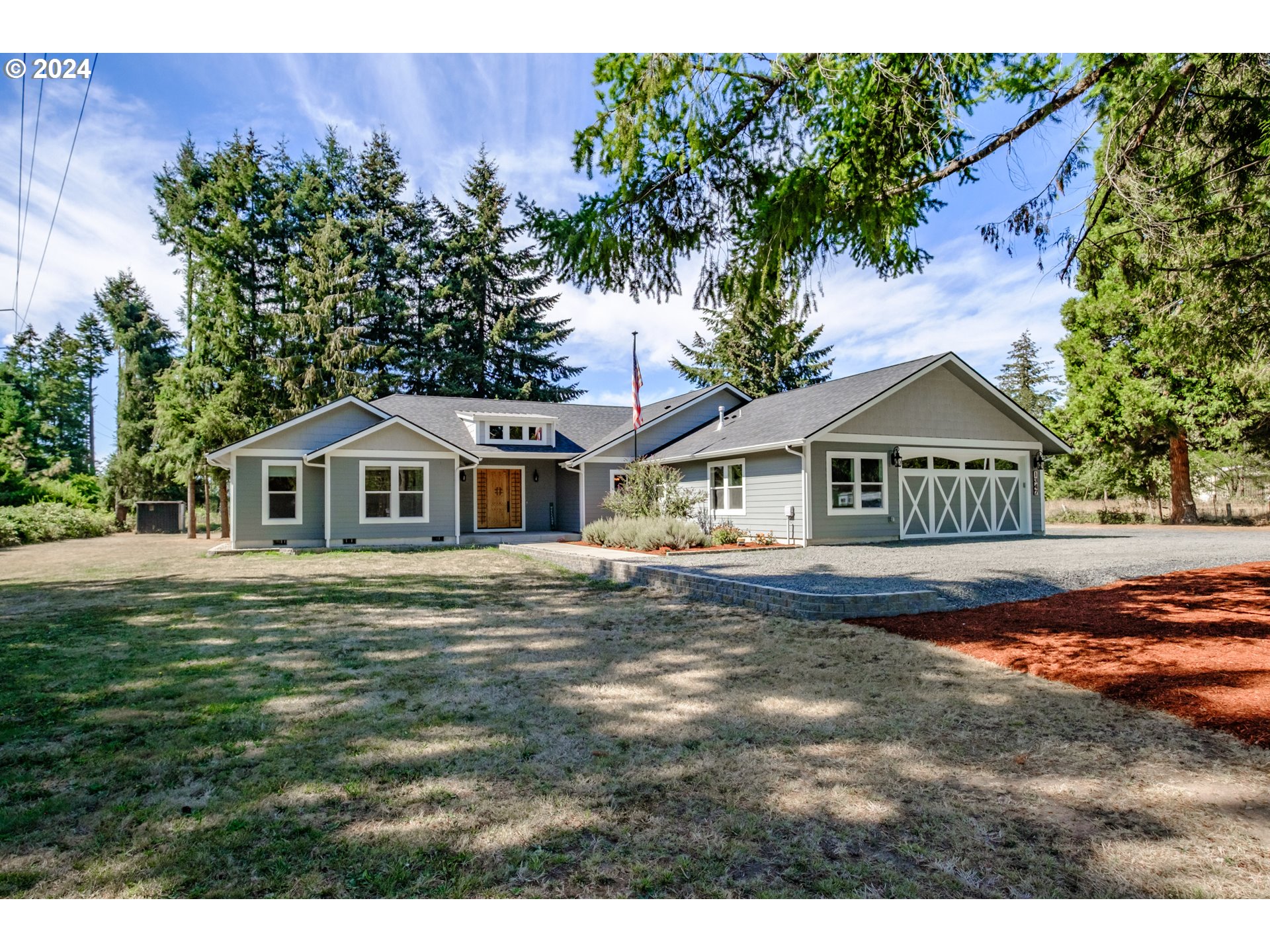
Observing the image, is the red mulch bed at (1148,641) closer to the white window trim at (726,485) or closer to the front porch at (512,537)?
the white window trim at (726,485)

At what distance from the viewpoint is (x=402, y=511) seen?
17.6 m

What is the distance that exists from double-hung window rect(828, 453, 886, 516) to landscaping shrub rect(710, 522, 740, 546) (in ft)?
7.65

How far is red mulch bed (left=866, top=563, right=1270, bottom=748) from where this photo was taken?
402 centimetres

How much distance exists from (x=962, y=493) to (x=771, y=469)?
535 centimetres

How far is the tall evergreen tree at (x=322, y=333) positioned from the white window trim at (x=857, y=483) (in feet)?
68.8

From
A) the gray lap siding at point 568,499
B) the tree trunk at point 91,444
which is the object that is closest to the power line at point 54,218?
the gray lap siding at point 568,499

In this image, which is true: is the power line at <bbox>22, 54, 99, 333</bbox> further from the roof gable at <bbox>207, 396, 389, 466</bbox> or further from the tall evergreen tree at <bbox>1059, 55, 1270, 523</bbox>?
the roof gable at <bbox>207, 396, 389, 466</bbox>

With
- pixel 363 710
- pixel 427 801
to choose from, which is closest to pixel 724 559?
pixel 363 710

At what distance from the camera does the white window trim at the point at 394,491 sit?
17.0 m

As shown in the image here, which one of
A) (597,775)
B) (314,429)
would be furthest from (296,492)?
(597,775)

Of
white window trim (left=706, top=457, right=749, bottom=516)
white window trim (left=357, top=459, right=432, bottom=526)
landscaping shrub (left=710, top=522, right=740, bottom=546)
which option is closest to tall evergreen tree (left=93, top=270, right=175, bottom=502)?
white window trim (left=357, top=459, right=432, bottom=526)

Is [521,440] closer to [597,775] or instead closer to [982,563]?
[982,563]

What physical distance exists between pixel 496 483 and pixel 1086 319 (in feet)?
72.8

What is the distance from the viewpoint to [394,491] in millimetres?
17422
